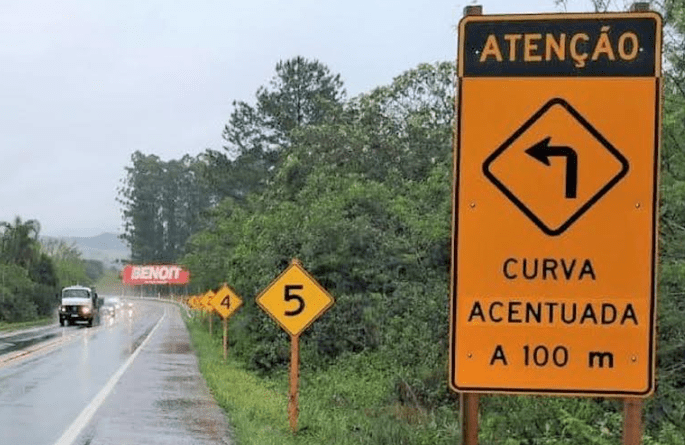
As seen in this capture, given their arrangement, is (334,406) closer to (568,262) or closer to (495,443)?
(495,443)

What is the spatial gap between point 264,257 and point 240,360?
3338 millimetres

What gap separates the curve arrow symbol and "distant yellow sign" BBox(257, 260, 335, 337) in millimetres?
8758

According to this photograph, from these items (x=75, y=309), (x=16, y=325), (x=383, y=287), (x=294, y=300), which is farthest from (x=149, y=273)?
(x=294, y=300)

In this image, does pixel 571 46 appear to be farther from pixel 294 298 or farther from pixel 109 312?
pixel 109 312

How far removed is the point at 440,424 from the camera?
36.5 feet

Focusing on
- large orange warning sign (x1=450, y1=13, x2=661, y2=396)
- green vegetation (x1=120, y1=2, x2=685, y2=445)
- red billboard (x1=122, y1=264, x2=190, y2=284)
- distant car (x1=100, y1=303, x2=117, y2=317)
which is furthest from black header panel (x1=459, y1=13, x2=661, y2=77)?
red billboard (x1=122, y1=264, x2=190, y2=284)

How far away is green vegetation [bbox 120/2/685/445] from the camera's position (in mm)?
9234

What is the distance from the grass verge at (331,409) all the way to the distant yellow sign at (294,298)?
4.81 feet

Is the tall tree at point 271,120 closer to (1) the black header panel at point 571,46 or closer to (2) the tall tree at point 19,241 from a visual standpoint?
(2) the tall tree at point 19,241

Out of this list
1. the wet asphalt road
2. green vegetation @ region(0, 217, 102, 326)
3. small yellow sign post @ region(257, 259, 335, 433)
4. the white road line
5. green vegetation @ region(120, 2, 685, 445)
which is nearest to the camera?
green vegetation @ region(120, 2, 685, 445)

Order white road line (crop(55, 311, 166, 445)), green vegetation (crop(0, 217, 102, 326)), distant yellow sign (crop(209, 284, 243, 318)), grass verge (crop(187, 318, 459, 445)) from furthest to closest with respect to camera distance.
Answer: green vegetation (crop(0, 217, 102, 326))
distant yellow sign (crop(209, 284, 243, 318))
white road line (crop(55, 311, 166, 445))
grass verge (crop(187, 318, 459, 445))

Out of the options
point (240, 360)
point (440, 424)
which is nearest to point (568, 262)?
point (440, 424)

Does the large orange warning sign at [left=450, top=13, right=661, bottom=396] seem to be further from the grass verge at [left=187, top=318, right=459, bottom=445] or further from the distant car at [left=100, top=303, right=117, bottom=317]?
the distant car at [left=100, top=303, right=117, bottom=317]

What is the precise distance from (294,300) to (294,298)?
3 cm
